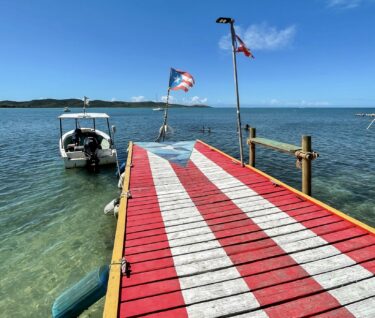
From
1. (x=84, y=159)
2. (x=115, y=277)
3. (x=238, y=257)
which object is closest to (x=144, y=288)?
(x=115, y=277)

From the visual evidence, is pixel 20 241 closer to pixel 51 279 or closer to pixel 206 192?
pixel 51 279

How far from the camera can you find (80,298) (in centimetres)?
535

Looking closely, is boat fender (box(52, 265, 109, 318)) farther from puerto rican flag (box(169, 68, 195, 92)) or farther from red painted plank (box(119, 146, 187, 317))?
puerto rican flag (box(169, 68, 195, 92))

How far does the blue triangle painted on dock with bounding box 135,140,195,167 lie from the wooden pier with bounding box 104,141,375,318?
481cm

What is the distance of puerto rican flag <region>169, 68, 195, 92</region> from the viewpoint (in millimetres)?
17750

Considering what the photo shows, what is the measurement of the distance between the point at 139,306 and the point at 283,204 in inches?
200

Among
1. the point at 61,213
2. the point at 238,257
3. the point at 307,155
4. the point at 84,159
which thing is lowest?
the point at 61,213

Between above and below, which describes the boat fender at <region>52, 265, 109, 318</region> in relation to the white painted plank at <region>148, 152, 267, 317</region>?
below

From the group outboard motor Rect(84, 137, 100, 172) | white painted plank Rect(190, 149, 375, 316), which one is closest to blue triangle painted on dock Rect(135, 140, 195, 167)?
outboard motor Rect(84, 137, 100, 172)

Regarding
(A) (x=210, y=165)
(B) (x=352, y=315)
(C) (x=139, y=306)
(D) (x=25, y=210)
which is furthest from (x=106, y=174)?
(B) (x=352, y=315)

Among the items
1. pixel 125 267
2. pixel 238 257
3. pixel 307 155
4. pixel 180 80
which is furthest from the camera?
pixel 180 80

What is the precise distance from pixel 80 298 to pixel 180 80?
1531 cm

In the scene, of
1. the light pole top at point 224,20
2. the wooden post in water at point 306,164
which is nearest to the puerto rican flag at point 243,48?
the light pole top at point 224,20

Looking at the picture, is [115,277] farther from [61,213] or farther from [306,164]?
[61,213]
